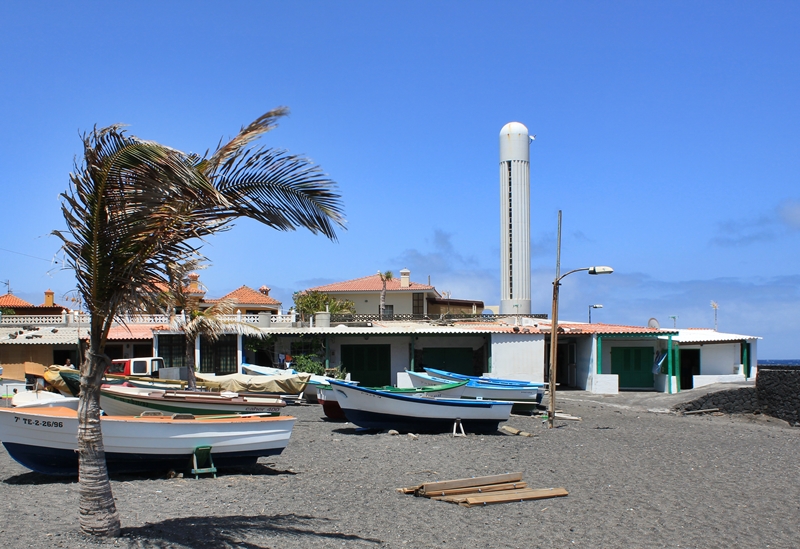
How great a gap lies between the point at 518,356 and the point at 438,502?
19438mm

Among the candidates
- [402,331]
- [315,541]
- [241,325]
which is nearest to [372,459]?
[315,541]

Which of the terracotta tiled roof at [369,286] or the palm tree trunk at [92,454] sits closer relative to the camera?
the palm tree trunk at [92,454]

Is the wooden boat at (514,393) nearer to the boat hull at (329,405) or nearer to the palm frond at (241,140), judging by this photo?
the boat hull at (329,405)

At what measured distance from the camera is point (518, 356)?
30.0m

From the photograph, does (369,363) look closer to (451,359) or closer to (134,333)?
(451,359)

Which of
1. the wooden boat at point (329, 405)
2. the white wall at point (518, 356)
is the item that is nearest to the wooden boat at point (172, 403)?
the wooden boat at point (329, 405)

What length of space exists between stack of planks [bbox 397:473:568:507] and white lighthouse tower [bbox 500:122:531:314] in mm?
34460

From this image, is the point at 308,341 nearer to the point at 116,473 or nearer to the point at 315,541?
the point at 116,473

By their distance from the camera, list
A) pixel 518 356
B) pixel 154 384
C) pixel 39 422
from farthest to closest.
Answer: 1. pixel 518 356
2. pixel 154 384
3. pixel 39 422

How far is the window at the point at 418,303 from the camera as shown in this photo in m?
45.2

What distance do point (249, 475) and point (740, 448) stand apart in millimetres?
13242

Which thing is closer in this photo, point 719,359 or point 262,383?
point 262,383

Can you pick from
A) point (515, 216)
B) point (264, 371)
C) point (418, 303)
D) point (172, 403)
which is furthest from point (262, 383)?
point (515, 216)

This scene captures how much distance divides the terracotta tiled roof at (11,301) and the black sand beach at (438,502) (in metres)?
40.2
